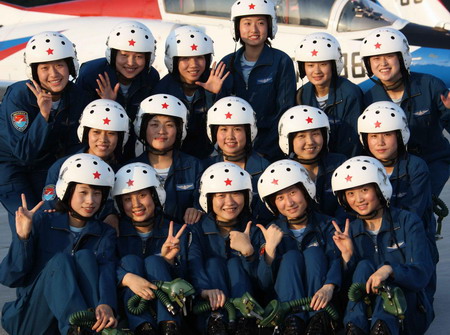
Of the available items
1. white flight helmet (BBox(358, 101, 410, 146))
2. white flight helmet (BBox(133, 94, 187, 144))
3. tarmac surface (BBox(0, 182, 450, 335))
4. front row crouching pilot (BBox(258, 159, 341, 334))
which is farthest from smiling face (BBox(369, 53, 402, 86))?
tarmac surface (BBox(0, 182, 450, 335))

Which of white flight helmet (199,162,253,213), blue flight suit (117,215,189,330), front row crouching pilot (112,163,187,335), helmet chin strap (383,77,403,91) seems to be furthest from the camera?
helmet chin strap (383,77,403,91)

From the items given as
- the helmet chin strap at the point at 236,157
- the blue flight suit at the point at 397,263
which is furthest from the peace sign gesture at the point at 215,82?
the blue flight suit at the point at 397,263

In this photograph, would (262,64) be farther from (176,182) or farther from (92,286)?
(92,286)

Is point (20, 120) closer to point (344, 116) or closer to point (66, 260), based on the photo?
A: point (66, 260)

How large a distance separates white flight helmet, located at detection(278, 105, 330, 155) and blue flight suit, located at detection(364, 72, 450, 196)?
35.5 inches

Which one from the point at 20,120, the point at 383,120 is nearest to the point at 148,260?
the point at 20,120

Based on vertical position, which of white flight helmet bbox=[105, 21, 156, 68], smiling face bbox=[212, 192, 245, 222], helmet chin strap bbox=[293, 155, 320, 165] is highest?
white flight helmet bbox=[105, 21, 156, 68]

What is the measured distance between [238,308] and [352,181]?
1270mm

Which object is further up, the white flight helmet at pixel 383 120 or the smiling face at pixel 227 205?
the white flight helmet at pixel 383 120

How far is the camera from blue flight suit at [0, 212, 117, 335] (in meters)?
7.10

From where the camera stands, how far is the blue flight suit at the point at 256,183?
847 cm

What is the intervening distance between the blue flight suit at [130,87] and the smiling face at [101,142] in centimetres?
74

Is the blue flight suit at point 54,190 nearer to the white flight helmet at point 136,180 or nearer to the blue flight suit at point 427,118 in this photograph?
the white flight helmet at point 136,180

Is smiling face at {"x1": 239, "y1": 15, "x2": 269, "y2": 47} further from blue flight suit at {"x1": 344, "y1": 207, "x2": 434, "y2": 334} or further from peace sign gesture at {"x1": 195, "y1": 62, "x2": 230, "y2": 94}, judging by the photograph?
blue flight suit at {"x1": 344, "y1": 207, "x2": 434, "y2": 334}
